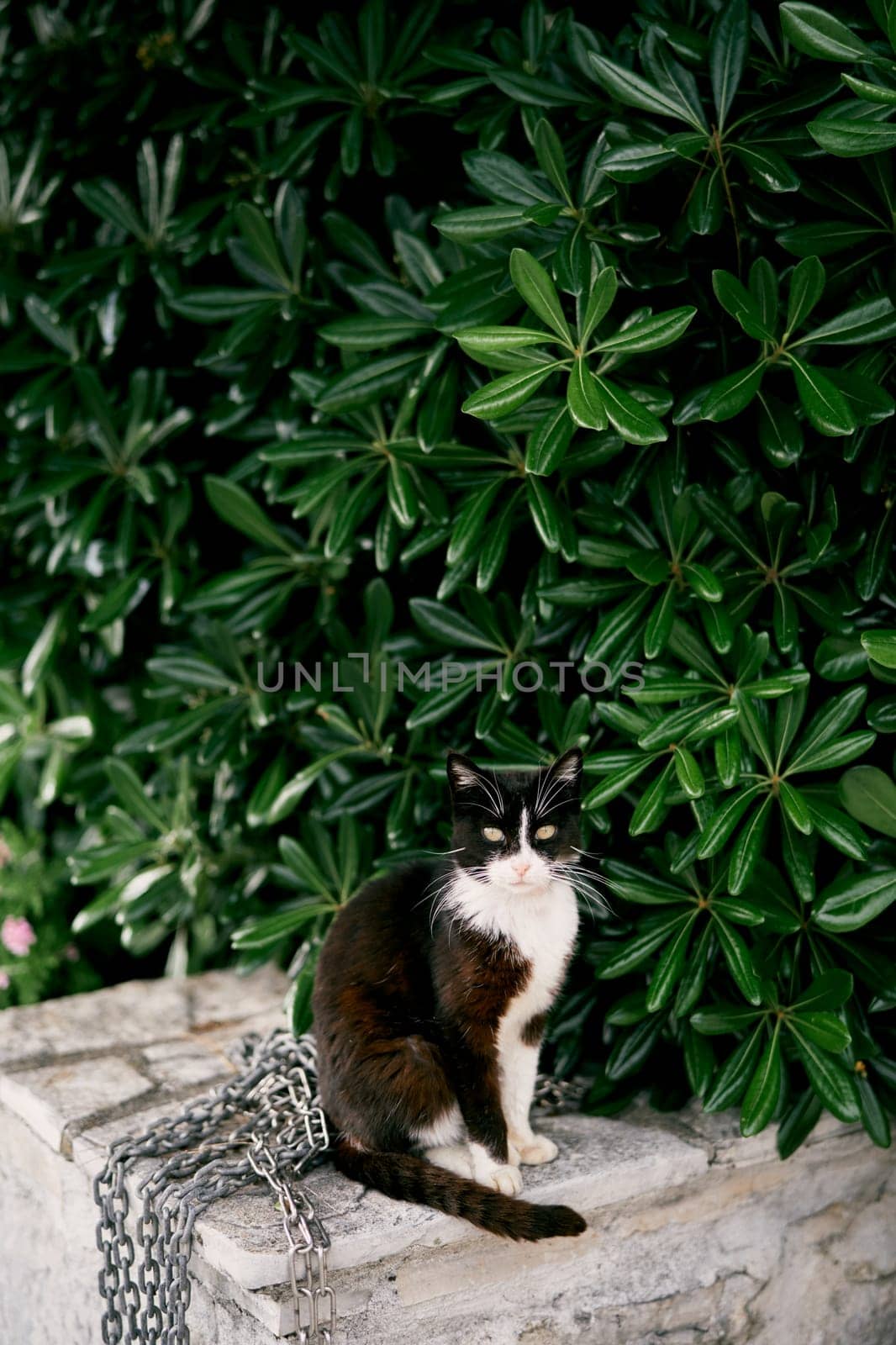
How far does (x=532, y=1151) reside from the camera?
198 centimetres

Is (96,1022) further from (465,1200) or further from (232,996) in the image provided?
(465,1200)

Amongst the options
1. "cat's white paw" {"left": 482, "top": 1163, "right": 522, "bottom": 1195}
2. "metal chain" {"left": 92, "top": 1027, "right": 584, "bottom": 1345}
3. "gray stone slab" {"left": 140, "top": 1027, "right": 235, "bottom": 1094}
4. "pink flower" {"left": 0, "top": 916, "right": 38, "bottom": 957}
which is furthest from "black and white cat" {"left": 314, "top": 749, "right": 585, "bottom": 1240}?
"pink flower" {"left": 0, "top": 916, "right": 38, "bottom": 957}

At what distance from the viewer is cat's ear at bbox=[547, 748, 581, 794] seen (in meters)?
1.88

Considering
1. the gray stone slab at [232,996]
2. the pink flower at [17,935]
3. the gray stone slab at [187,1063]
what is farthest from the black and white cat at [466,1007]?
the pink flower at [17,935]

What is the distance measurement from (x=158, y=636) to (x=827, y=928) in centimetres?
202

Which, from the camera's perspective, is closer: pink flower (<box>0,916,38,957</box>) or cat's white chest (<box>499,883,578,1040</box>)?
cat's white chest (<box>499,883,578,1040</box>)

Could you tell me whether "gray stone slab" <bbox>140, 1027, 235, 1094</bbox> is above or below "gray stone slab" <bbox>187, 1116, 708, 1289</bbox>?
below

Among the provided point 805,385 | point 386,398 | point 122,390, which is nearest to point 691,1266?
point 805,385

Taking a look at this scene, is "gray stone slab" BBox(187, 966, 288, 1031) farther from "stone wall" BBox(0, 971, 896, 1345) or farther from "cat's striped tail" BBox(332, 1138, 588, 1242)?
"cat's striped tail" BBox(332, 1138, 588, 1242)

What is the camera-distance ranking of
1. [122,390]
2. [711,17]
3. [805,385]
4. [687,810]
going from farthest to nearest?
[122,390]
[687,810]
[711,17]
[805,385]

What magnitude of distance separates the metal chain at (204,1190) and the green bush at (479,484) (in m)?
0.22

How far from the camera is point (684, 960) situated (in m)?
2.08

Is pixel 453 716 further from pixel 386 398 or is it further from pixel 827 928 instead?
pixel 827 928

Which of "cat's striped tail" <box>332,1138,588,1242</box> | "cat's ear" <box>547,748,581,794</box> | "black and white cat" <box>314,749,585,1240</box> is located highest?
"cat's ear" <box>547,748,581,794</box>
